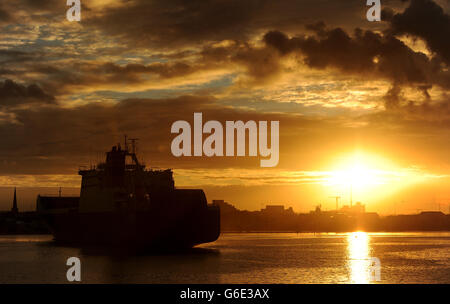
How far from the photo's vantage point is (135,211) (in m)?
82.0

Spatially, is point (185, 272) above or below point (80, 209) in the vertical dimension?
below

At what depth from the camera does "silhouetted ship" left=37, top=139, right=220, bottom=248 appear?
80.1 m

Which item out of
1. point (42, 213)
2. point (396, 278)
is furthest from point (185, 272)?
point (42, 213)

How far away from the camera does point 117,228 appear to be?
86.2 meters

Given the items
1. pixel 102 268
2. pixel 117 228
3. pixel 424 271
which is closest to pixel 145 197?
pixel 117 228

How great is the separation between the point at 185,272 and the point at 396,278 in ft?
70.1

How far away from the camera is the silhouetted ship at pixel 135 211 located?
263ft

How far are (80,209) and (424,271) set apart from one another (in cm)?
6259
